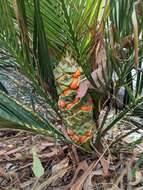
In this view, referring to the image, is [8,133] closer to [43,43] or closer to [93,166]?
[93,166]

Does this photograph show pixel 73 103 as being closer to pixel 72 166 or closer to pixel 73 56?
pixel 73 56

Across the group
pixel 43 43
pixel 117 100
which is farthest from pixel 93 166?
pixel 43 43

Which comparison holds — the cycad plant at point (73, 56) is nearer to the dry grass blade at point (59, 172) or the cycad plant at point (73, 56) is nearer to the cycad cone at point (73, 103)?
the cycad cone at point (73, 103)

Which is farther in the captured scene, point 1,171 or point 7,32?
point 1,171

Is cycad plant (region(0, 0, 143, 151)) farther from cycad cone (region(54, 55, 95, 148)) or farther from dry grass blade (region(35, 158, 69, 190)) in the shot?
dry grass blade (region(35, 158, 69, 190))

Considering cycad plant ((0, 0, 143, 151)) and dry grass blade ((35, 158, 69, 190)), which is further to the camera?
dry grass blade ((35, 158, 69, 190))

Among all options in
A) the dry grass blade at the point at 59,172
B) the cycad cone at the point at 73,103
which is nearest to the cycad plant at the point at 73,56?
the cycad cone at the point at 73,103

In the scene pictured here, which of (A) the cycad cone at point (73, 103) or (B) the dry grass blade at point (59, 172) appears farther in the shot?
(B) the dry grass blade at point (59, 172)

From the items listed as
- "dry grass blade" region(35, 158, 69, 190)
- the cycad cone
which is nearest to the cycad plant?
the cycad cone

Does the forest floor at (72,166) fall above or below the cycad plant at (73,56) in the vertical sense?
below
